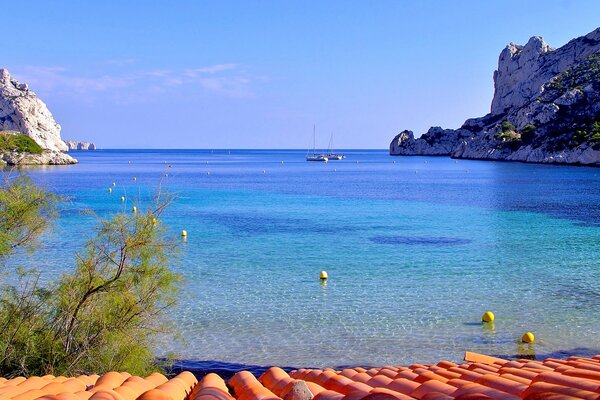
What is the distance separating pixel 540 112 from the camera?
10606 cm

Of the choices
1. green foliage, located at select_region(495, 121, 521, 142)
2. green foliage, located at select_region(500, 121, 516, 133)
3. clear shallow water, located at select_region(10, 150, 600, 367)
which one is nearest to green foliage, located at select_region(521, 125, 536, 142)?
green foliage, located at select_region(495, 121, 521, 142)

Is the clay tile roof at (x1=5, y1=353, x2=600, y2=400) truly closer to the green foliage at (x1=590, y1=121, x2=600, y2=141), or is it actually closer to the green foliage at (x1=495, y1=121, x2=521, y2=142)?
the green foliage at (x1=590, y1=121, x2=600, y2=141)

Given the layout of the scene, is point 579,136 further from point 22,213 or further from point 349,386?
point 349,386

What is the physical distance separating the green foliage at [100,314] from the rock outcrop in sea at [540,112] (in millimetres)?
87651

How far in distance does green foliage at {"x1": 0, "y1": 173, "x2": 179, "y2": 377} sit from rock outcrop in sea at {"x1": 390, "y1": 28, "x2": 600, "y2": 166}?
87651 millimetres

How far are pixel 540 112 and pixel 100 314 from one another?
10858 centimetres

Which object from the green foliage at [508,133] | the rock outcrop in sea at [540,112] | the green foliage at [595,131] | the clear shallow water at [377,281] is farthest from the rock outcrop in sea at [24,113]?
the clear shallow water at [377,281]

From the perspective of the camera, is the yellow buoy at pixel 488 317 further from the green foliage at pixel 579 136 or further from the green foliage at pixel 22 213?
the green foliage at pixel 579 136

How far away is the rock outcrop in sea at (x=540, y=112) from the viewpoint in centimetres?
9488

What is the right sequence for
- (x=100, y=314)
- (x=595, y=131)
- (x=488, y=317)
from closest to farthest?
1. (x=100, y=314)
2. (x=488, y=317)
3. (x=595, y=131)

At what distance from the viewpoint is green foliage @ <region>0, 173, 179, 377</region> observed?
29.6ft

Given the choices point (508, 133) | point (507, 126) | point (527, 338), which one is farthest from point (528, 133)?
point (527, 338)

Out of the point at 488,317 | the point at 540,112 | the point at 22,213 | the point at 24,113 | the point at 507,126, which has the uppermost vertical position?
the point at 540,112

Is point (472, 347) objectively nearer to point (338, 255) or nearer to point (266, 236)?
point (338, 255)
